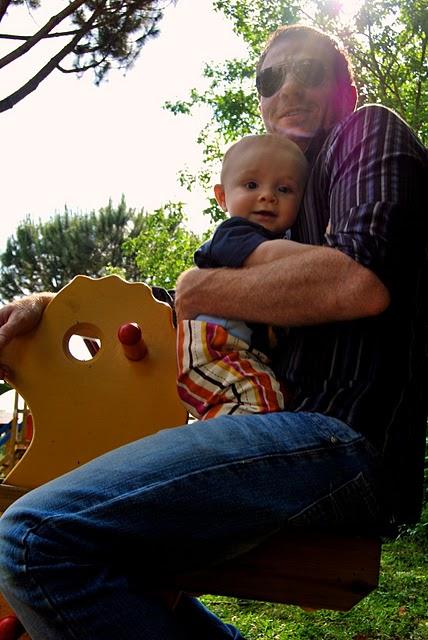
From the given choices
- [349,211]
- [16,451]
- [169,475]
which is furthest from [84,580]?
[16,451]

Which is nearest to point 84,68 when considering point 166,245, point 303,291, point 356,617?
point 166,245

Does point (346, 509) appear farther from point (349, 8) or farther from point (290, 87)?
point (349, 8)

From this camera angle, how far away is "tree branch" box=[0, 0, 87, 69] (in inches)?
356

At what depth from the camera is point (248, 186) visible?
2.01m

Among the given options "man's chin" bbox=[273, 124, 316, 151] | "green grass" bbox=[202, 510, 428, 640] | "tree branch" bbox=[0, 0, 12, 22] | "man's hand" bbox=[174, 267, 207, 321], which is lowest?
"green grass" bbox=[202, 510, 428, 640]

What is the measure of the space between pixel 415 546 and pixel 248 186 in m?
3.98

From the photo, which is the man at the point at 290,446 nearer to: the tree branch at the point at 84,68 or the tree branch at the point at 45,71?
the tree branch at the point at 45,71

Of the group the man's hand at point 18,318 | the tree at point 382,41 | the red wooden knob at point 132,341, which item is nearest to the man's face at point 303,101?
the red wooden knob at point 132,341

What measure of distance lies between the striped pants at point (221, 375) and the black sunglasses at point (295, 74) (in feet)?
2.71

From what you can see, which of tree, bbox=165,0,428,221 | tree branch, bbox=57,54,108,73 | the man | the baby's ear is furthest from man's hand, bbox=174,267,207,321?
tree branch, bbox=57,54,108,73

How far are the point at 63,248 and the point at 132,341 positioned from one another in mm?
40086

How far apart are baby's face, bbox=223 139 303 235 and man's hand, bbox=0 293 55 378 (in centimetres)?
69

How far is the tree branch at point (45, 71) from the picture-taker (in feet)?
30.3

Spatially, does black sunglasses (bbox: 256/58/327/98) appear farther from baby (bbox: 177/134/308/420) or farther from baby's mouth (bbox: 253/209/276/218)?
baby's mouth (bbox: 253/209/276/218)
